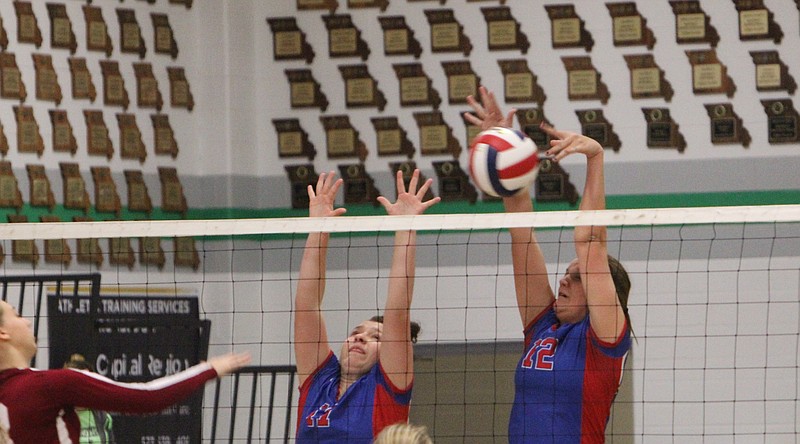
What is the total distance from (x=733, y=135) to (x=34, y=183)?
600 cm

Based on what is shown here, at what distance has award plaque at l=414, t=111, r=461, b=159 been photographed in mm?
11664

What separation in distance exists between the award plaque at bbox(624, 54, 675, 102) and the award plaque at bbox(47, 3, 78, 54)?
16.1ft

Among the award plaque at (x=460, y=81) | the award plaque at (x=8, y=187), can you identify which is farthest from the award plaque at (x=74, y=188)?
the award plaque at (x=460, y=81)

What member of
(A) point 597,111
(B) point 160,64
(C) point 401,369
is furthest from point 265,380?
(C) point 401,369

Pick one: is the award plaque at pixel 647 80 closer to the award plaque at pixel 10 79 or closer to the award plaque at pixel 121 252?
the award plaque at pixel 121 252

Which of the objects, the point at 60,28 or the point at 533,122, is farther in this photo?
the point at 533,122

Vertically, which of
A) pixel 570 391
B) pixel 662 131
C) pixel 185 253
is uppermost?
pixel 662 131

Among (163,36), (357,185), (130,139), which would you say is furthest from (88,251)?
(357,185)

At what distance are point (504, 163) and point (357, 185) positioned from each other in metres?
6.40

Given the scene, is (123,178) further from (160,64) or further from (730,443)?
(730,443)

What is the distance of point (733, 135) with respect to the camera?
36.6 ft

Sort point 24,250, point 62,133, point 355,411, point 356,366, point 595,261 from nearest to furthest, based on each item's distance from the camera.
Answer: point 595,261 → point 355,411 → point 356,366 → point 24,250 → point 62,133

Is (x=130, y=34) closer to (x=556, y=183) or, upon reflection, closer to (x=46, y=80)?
(x=46, y=80)

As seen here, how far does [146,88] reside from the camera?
11328mm
